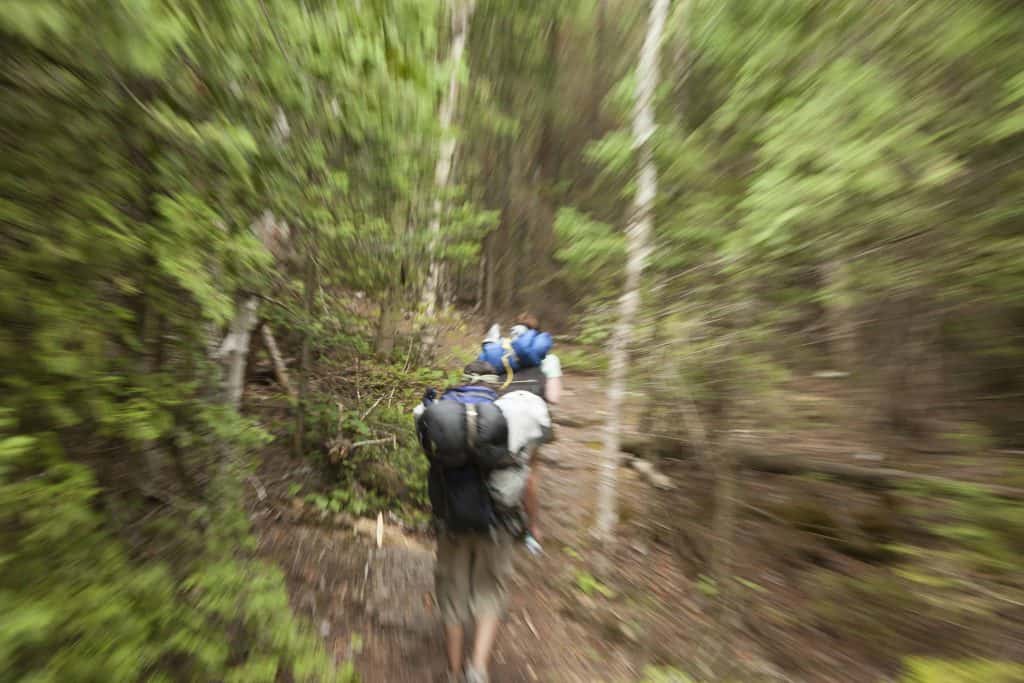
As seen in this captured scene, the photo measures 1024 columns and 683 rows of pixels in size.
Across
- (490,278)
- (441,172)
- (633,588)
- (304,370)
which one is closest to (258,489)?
(304,370)

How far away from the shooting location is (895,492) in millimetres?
2697

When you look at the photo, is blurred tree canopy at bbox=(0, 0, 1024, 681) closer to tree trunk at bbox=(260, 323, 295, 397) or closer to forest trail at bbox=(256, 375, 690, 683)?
forest trail at bbox=(256, 375, 690, 683)

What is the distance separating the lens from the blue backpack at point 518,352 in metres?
3.58

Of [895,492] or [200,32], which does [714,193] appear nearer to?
[895,492]

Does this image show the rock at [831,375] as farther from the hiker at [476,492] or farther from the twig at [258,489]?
the twig at [258,489]

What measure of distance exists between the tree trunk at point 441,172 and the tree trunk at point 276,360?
69.0 inches

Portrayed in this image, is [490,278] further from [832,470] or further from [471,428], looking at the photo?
[471,428]

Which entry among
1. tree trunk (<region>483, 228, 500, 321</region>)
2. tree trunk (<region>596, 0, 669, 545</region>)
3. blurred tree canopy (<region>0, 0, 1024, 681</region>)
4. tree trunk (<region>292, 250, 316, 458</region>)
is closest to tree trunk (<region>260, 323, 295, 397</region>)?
tree trunk (<region>292, 250, 316, 458</region>)

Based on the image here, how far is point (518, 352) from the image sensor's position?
3598mm

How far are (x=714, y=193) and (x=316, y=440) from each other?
458 centimetres

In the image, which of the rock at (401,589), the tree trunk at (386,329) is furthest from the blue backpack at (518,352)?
the tree trunk at (386,329)

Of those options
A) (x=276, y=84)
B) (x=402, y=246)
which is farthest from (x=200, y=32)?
(x=402, y=246)

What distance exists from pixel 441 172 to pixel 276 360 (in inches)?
136

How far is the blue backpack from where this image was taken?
3578 mm
